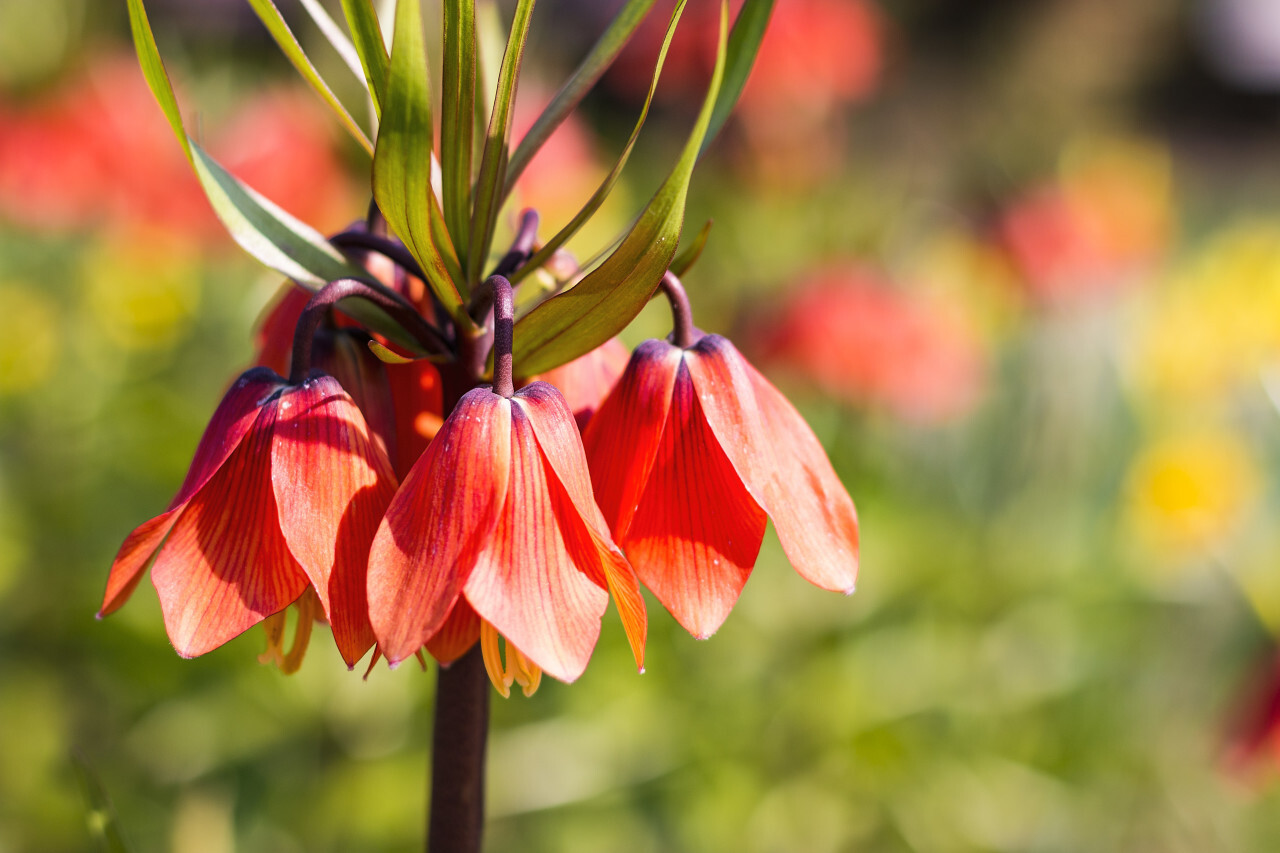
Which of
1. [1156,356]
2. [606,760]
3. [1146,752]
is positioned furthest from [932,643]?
[1156,356]

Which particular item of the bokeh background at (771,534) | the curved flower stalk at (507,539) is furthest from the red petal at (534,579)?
the bokeh background at (771,534)

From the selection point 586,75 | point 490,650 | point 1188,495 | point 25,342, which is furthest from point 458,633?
point 1188,495

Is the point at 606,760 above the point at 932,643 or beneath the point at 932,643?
above

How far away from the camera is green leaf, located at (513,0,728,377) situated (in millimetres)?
342

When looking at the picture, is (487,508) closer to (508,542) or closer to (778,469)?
(508,542)

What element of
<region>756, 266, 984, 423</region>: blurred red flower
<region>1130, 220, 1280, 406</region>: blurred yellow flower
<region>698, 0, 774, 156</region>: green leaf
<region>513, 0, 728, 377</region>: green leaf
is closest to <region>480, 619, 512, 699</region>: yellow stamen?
<region>513, 0, 728, 377</region>: green leaf

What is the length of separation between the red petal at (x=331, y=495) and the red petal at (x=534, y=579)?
3cm

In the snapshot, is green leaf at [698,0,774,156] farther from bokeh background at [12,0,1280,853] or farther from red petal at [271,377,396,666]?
bokeh background at [12,0,1280,853]

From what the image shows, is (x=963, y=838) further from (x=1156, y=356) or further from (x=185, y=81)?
(x=185, y=81)

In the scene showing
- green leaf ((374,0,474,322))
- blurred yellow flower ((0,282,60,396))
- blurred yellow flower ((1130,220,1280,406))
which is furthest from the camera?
blurred yellow flower ((1130,220,1280,406))

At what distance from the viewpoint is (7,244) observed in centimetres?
223

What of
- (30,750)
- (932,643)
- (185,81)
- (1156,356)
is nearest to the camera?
(30,750)

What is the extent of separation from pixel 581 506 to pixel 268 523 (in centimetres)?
12

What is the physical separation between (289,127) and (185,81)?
1.17ft
